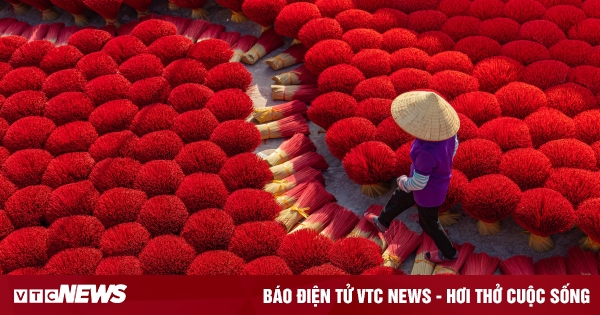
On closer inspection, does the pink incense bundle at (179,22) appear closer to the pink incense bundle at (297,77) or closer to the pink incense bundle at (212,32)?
the pink incense bundle at (212,32)

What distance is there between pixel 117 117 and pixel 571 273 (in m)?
2.18

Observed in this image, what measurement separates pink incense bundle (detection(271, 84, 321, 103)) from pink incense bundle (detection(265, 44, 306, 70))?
215 mm

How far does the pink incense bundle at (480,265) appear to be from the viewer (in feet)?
7.05

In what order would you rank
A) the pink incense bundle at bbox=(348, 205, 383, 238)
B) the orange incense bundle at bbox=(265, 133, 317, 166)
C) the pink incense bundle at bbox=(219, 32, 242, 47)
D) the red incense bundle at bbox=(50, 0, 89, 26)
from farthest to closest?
1. the red incense bundle at bbox=(50, 0, 89, 26)
2. the pink incense bundle at bbox=(219, 32, 242, 47)
3. the orange incense bundle at bbox=(265, 133, 317, 166)
4. the pink incense bundle at bbox=(348, 205, 383, 238)

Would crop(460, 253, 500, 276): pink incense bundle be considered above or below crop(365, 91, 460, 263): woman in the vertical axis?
below

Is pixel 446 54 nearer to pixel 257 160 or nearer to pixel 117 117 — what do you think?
pixel 257 160

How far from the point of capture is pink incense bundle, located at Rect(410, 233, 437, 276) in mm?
2174

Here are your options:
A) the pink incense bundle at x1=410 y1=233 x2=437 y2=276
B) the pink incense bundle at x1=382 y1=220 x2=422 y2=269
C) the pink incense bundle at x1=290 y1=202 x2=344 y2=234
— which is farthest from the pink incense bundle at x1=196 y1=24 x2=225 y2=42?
the pink incense bundle at x1=410 y1=233 x2=437 y2=276

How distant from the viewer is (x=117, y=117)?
265 centimetres

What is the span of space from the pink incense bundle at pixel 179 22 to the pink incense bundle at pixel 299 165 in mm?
1265

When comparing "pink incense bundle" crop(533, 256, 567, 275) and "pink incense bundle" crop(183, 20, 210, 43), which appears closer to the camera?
"pink incense bundle" crop(533, 256, 567, 275)

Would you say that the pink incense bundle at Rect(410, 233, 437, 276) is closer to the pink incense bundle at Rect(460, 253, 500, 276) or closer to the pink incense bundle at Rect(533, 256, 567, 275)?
the pink incense bundle at Rect(460, 253, 500, 276)

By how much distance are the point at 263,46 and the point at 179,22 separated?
58 cm

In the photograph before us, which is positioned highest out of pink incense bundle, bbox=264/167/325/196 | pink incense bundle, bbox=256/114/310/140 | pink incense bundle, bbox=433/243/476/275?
pink incense bundle, bbox=256/114/310/140
